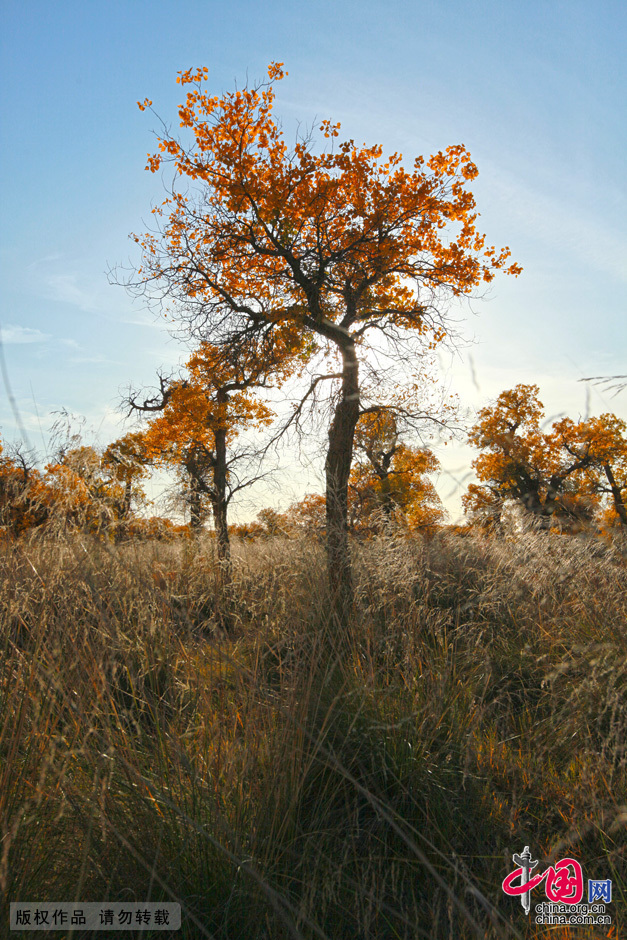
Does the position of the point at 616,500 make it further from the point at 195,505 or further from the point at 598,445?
the point at 598,445

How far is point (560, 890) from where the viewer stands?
1.85 metres

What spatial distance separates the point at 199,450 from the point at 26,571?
9472mm

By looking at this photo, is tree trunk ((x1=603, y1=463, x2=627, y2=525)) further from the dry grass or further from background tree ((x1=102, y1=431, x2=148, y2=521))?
background tree ((x1=102, y1=431, x2=148, y2=521))

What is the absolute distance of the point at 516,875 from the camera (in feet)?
6.26

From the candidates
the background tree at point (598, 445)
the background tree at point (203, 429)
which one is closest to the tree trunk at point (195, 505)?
the background tree at point (203, 429)

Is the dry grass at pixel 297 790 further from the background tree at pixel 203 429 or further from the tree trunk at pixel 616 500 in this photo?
the background tree at pixel 203 429

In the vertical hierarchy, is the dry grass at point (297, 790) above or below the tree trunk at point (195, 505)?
below

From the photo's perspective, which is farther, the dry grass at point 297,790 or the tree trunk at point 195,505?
the tree trunk at point 195,505

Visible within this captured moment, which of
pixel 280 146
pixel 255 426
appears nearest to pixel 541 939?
pixel 280 146

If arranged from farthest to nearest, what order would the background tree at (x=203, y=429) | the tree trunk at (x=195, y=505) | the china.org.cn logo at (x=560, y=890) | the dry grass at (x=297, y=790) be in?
the background tree at (x=203, y=429) < the tree trunk at (x=195, y=505) < the china.org.cn logo at (x=560, y=890) < the dry grass at (x=297, y=790)

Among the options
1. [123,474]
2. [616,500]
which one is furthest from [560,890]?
[123,474]

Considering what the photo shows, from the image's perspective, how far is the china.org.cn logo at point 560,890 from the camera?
68.9 inches

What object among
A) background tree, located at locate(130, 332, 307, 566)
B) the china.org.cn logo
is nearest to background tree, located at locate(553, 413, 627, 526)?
background tree, located at locate(130, 332, 307, 566)

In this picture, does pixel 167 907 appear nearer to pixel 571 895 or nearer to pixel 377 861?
pixel 377 861
